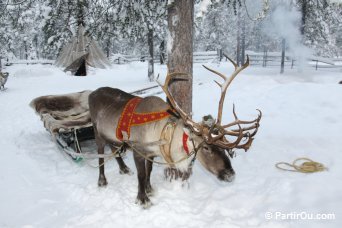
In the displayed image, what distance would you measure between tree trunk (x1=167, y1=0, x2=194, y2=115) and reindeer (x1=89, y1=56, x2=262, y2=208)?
0.23 meters

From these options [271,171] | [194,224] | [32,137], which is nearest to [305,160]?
[271,171]

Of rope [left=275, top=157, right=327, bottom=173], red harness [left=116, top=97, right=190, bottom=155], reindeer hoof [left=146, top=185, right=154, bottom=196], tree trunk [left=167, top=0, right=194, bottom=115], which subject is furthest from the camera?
rope [left=275, top=157, right=327, bottom=173]

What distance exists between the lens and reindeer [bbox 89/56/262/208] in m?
4.25

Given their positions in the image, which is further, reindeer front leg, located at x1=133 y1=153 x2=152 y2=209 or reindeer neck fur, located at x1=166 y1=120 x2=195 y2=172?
reindeer front leg, located at x1=133 y1=153 x2=152 y2=209

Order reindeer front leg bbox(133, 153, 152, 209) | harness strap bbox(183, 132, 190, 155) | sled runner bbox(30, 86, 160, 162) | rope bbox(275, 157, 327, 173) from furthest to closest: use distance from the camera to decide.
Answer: sled runner bbox(30, 86, 160, 162) → rope bbox(275, 157, 327, 173) → reindeer front leg bbox(133, 153, 152, 209) → harness strap bbox(183, 132, 190, 155)

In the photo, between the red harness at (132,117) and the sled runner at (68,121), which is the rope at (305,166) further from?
the sled runner at (68,121)

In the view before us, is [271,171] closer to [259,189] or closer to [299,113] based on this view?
[259,189]

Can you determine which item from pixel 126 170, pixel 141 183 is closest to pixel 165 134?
pixel 141 183

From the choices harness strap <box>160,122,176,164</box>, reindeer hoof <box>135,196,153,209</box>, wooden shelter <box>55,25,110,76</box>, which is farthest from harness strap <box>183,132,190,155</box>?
wooden shelter <box>55,25,110,76</box>

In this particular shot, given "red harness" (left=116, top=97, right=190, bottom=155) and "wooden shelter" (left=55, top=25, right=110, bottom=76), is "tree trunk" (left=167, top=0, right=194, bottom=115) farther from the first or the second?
"wooden shelter" (left=55, top=25, right=110, bottom=76)

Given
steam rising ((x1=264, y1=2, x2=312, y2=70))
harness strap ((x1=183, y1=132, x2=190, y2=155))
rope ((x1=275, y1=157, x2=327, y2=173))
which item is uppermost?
steam rising ((x1=264, y1=2, x2=312, y2=70))

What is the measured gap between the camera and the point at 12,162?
7.15 metres

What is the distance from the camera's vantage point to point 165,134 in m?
4.72

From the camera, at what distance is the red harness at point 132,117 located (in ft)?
16.0
